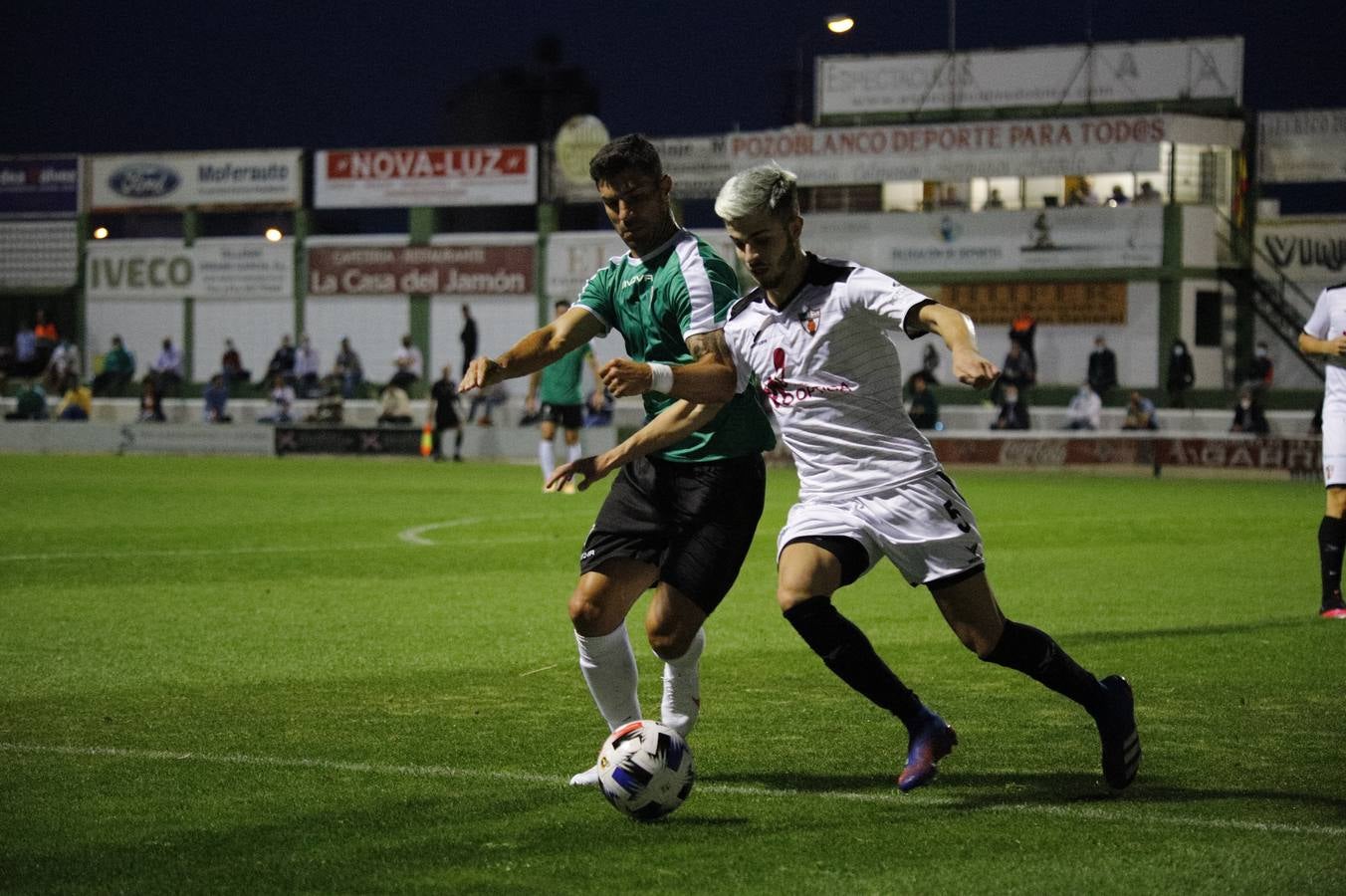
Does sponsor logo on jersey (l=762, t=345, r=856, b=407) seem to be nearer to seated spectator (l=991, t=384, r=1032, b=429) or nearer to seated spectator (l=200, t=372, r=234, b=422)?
seated spectator (l=991, t=384, r=1032, b=429)

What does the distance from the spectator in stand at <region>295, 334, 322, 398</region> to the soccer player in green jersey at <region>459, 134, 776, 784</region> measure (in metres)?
41.5

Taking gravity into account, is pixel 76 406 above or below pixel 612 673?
above

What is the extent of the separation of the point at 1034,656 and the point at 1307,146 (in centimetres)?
4344

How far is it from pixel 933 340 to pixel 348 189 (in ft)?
62.1

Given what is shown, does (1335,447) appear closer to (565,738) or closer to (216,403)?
(565,738)

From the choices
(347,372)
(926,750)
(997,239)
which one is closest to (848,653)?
(926,750)

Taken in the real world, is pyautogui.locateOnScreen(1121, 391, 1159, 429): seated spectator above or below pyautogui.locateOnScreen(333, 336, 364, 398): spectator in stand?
below

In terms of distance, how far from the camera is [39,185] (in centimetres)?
5862

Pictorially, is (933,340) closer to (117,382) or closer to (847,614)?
(117,382)

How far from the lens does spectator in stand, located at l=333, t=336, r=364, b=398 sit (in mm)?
48219

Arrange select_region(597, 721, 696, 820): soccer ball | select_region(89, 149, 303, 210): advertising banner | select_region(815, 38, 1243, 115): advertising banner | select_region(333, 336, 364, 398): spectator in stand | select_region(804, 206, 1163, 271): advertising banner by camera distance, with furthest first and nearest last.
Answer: select_region(89, 149, 303, 210): advertising banner < select_region(333, 336, 364, 398): spectator in stand < select_region(815, 38, 1243, 115): advertising banner < select_region(804, 206, 1163, 271): advertising banner < select_region(597, 721, 696, 820): soccer ball

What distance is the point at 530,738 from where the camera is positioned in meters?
7.35

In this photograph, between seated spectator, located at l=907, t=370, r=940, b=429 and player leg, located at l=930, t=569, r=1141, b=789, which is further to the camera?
seated spectator, located at l=907, t=370, r=940, b=429

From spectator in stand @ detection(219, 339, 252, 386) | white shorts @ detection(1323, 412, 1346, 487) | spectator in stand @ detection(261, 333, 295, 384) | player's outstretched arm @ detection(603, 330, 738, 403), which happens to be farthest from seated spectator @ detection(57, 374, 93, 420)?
player's outstretched arm @ detection(603, 330, 738, 403)
